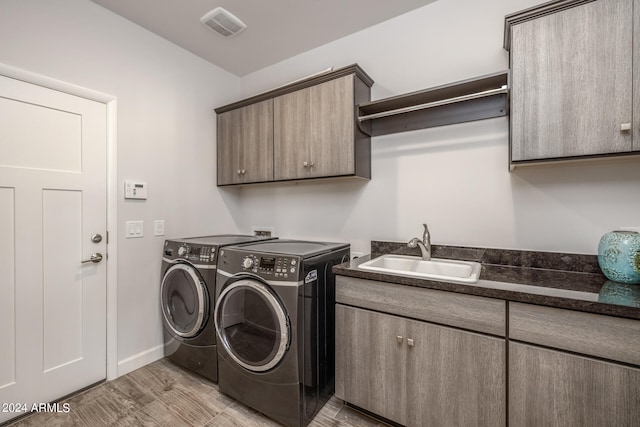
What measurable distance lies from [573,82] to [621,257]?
0.84 metres

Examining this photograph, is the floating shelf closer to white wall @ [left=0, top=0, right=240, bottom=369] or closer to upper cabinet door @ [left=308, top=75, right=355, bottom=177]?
upper cabinet door @ [left=308, top=75, right=355, bottom=177]

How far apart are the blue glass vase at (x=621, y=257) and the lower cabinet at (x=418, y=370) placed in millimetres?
666

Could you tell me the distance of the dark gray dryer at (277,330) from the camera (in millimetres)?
1493

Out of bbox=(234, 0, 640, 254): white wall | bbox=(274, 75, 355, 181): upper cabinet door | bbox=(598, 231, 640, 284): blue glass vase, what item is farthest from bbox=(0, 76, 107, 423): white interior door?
bbox=(598, 231, 640, 284): blue glass vase

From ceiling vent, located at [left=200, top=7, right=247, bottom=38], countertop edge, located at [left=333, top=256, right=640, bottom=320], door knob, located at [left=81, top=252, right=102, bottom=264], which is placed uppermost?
ceiling vent, located at [left=200, top=7, right=247, bottom=38]

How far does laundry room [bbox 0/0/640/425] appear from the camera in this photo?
1.56 metres

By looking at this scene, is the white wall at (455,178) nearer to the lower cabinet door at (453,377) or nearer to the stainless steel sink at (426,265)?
the stainless steel sink at (426,265)

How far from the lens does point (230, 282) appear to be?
1709 millimetres

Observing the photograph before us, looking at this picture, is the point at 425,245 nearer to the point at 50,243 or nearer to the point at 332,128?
the point at 332,128

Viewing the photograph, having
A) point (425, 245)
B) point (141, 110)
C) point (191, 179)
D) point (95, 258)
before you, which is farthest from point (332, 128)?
point (95, 258)

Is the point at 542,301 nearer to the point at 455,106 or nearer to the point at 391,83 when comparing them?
the point at 455,106

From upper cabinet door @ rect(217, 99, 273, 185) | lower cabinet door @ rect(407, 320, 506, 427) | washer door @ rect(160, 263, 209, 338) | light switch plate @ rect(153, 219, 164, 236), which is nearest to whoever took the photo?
lower cabinet door @ rect(407, 320, 506, 427)

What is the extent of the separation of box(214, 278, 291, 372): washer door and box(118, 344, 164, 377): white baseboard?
889 mm

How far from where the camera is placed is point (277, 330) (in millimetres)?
1528
